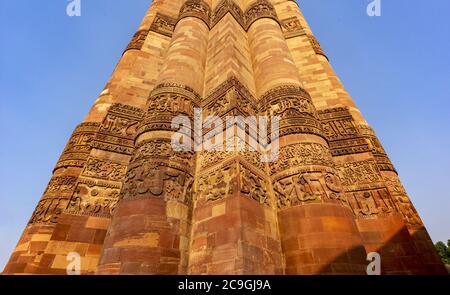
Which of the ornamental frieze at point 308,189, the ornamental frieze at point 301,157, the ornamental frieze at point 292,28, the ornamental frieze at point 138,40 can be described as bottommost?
the ornamental frieze at point 308,189

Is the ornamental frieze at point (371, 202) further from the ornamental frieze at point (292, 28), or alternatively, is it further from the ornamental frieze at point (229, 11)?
the ornamental frieze at point (292, 28)

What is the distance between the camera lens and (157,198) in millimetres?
4902

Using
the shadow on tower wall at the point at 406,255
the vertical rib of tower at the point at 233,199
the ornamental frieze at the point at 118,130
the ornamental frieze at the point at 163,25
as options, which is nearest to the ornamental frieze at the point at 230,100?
the vertical rib of tower at the point at 233,199

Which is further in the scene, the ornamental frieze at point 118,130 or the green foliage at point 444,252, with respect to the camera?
the green foliage at point 444,252

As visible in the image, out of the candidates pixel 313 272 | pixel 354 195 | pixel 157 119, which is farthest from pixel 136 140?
pixel 354 195

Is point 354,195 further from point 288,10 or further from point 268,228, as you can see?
point 288,10

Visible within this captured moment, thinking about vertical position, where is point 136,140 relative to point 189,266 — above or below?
above

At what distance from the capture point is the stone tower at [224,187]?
171 inches

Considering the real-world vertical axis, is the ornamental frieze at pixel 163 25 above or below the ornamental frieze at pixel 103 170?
above

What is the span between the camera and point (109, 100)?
334 inches

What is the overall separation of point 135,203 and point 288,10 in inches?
528

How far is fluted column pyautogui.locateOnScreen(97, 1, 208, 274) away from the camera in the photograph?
428 cm

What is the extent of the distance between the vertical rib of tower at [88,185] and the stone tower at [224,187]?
3cm

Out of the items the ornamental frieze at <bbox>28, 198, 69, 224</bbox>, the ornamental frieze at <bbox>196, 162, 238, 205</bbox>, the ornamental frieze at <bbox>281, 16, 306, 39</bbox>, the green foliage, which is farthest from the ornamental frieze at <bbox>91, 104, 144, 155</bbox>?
the green foliage
